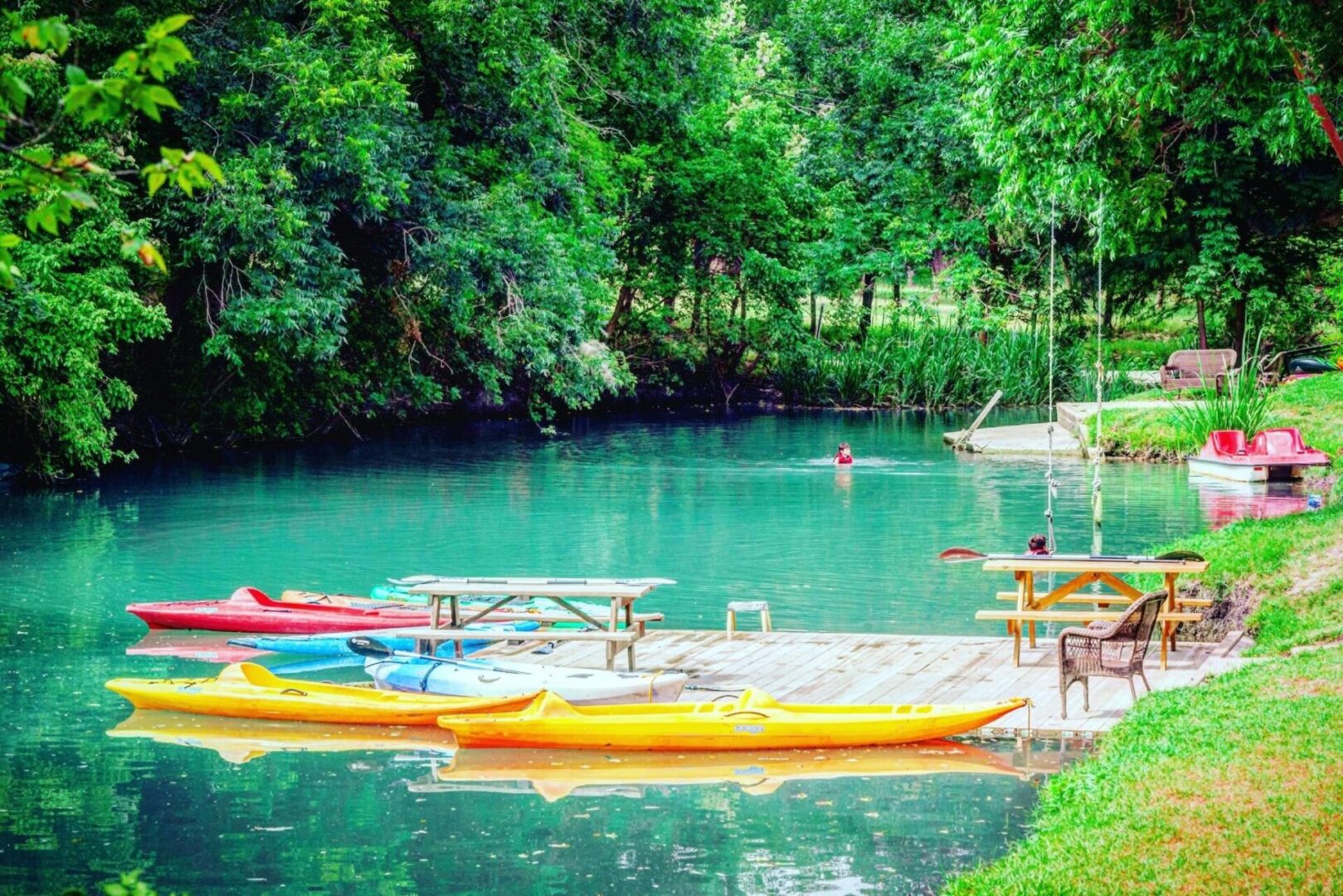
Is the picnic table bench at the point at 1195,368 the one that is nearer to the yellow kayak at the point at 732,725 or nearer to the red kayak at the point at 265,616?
the red kayak at the point at 265,616

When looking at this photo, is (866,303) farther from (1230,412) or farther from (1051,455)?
(1051,455)

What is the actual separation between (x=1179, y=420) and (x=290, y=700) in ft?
72.3

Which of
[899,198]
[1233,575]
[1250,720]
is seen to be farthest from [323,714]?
[899,198]

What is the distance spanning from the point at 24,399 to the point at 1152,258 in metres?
26.2

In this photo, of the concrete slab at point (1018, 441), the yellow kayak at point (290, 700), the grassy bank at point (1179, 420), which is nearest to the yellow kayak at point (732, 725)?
the yellow kayak at point (290, 700)

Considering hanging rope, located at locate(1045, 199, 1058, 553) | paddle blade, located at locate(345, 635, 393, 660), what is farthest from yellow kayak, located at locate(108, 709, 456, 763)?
hanging rope, located at locate(1045, 199, 1058, 553)

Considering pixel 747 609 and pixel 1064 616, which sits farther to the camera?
pixel 747 609

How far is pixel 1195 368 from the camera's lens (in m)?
33.0

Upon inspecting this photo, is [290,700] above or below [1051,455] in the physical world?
below

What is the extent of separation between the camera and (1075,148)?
17594mm

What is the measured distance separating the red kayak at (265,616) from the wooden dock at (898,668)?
5.46ft

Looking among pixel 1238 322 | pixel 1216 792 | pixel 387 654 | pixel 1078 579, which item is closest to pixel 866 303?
pixel 1238 322

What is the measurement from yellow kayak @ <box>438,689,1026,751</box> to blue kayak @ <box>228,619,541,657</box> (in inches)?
133

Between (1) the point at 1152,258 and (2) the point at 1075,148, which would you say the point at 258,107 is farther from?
(1) the point at 1152,258
